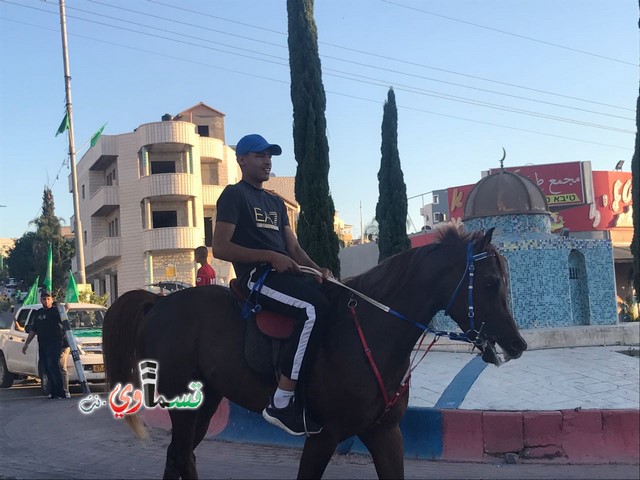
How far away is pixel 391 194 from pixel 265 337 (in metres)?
17.1

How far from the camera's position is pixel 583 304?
47.3 feet

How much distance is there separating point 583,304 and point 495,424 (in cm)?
815

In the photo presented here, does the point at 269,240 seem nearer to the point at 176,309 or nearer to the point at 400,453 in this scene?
the point at 176,309

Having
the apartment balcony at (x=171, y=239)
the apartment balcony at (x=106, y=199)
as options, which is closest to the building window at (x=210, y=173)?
the apartment balcony at (x=171, y=239)

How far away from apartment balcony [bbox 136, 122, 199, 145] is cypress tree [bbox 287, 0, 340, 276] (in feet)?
85.8

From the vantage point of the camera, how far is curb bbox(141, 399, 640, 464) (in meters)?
7.07

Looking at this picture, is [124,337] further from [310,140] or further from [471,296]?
[310,140]

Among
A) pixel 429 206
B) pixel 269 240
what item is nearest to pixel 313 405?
pixel 269 240

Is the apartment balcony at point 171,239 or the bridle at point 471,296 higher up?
the apartment balcony at point 171,239

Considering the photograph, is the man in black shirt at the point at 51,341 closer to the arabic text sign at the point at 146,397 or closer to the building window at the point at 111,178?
the arabic text sign at the point at 146,397

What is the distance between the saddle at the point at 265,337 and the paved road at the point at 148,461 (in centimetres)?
258

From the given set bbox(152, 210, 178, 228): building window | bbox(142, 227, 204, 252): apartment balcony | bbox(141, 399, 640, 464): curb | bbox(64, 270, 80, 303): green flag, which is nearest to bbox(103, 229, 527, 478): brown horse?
bbox(141, 399, 640, 464): curb

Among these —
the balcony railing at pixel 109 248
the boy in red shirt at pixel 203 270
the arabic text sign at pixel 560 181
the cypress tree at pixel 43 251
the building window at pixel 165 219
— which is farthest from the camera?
the cypress tree at pixel 43 251

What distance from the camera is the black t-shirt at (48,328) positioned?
13.5m
